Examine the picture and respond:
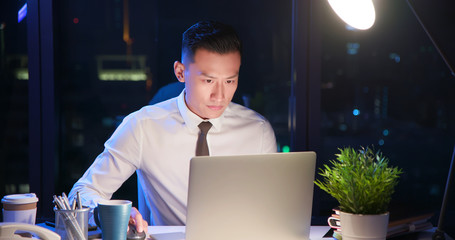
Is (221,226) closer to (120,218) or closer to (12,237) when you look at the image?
(120,218)

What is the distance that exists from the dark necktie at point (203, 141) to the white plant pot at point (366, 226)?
0.88 m

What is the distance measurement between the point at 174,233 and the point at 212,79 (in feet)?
2.38

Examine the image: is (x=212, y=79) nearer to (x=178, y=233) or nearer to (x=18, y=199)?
(x=178, y=233)

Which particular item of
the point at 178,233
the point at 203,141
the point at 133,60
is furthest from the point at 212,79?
the point at 133,60

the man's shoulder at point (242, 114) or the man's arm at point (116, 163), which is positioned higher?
the man's shoulder at point (242, 114)

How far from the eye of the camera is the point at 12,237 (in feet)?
3.71

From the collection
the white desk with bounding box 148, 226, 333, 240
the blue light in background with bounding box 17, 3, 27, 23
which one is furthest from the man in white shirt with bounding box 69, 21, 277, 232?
the blue light in background with bounding box 17, 3, 27, 23

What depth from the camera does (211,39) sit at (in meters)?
2.04

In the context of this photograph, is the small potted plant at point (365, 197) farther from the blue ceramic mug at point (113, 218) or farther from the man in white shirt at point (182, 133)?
the man in white shirt at point (182, 133)

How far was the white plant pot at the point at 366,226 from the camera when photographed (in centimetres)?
130

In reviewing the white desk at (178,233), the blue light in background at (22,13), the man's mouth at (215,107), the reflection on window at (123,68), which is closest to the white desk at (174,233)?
the white desk at (178,233)

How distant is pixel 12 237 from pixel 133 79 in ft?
6.33

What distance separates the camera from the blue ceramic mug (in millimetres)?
1303

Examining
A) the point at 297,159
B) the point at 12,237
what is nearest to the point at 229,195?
the point at 297,159
